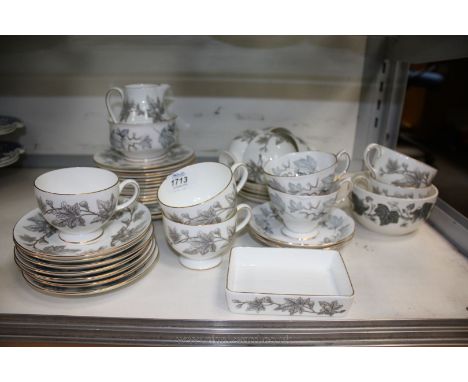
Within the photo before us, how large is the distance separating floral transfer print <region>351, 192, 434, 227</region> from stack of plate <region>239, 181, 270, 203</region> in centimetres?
20

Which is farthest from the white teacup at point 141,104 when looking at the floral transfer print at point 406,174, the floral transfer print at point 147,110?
the floral transfer print at point 406,174

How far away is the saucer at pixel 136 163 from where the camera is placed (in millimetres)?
732

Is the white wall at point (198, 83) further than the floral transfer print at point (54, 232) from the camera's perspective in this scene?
Yes

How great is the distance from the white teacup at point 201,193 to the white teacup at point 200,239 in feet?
0.05

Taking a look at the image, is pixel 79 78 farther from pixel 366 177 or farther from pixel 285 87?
pixel 366 177

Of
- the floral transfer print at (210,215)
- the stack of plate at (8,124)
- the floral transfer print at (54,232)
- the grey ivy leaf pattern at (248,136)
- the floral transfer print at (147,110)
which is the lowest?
the floral transfer print at (54,232)

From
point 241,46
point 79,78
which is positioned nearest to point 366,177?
point 241,46

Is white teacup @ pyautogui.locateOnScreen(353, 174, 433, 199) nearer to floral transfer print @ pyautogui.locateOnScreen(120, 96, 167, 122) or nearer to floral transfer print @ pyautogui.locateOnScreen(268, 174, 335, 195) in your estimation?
floral transfer print @ pyautogui.locateOnScreen(268, 174, 335, 195)

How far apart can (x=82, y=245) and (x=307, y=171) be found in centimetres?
41

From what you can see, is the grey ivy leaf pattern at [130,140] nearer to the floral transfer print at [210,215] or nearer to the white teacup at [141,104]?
the white teacup at [141,104]

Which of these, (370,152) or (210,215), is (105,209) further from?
(370,152)

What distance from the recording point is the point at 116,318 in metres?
0.50

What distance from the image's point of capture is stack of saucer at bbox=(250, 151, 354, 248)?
64 centimetres

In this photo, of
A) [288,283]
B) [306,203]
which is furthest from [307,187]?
[288,283]
